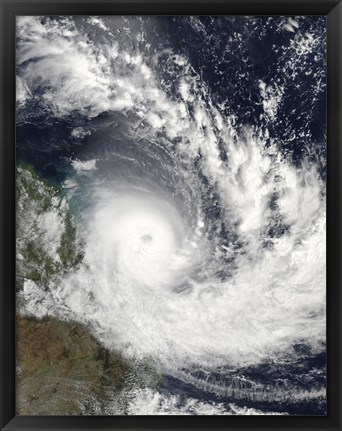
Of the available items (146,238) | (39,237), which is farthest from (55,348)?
(146,238)

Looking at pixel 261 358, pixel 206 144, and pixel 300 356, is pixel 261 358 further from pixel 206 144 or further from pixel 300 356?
pixel 206 144

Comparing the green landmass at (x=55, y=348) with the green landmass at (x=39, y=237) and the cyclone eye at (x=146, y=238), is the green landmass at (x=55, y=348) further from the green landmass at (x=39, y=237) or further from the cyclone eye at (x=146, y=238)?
the cyclone eye at (x=146, y=238)

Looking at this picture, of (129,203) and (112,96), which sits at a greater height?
(112,96)

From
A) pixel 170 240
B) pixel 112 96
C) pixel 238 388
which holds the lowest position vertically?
pixel 238 388

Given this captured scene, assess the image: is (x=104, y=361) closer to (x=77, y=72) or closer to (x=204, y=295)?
(x=204, y=295)

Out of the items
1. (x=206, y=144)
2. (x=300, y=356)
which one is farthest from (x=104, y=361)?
(x=206, y=144)

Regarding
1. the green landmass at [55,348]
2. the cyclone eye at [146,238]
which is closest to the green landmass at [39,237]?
the green landmass at [55,348]
